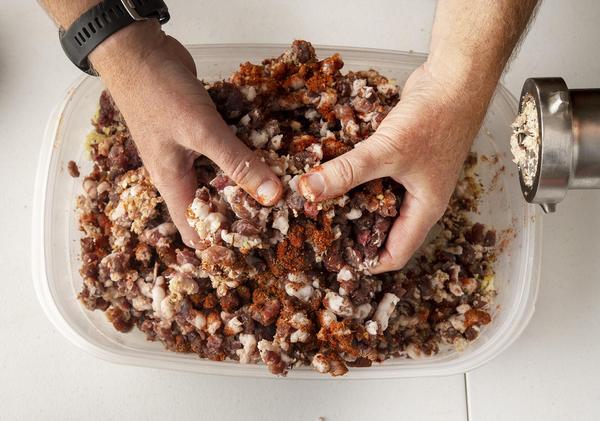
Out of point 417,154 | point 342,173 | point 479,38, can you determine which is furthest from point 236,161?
point 479,38

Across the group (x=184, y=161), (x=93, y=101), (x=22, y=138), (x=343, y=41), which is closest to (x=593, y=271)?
(x=343, y=41)

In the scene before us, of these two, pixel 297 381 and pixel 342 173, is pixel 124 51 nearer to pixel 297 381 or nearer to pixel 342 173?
pixel 342 173

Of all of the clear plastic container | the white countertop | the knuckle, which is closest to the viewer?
the knuckle

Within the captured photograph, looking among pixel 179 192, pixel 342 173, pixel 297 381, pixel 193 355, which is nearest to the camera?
pixel 342 173

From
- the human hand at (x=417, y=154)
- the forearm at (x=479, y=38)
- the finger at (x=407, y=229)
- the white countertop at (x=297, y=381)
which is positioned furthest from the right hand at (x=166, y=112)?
the white countertop at (x=297, y=381)

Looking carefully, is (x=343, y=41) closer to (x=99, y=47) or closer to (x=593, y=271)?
(x=99, y=47)

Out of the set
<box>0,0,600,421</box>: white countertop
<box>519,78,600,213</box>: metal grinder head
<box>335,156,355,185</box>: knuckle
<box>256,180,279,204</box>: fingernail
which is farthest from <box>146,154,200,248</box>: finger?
<box>519,78,600,213</box>: metal grinder head

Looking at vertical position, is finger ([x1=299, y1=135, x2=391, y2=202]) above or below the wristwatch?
below

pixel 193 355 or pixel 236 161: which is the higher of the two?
pixel 236 161

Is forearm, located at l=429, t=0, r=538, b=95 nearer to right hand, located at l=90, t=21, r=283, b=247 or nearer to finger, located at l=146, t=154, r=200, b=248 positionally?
right hand, located at l=90, t=21, r=283, b=247
